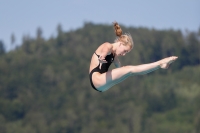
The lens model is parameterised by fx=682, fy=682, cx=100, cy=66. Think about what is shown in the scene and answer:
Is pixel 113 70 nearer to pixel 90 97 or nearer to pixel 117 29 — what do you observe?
pixel 117 29

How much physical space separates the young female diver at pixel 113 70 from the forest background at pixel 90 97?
11306cm

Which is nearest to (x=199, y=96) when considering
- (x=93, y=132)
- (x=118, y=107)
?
(x=118, y=107)

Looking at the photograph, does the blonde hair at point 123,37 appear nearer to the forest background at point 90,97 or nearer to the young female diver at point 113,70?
the young female diver at point 113,70

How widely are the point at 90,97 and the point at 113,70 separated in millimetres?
157547

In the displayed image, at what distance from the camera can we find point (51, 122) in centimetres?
15562

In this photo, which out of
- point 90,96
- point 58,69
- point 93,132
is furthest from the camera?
point 58,69

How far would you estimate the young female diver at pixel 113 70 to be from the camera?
16.7 meters

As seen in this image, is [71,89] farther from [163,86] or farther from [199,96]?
[199,96]

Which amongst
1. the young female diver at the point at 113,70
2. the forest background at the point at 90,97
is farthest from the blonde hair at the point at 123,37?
the forest background at the point at 90,97

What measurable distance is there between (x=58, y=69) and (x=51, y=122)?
1587 inches

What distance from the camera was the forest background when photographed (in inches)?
5940

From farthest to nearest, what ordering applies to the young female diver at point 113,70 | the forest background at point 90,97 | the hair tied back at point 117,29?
the forest background at point 90,97 → the hair tied back at point 117,29 → the young female diver at point 113,70


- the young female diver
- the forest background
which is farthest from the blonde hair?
the forest background

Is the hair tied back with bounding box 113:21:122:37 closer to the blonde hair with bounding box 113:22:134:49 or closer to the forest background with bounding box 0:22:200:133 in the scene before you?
the blonde hair with bounding box 113:22:134:49
